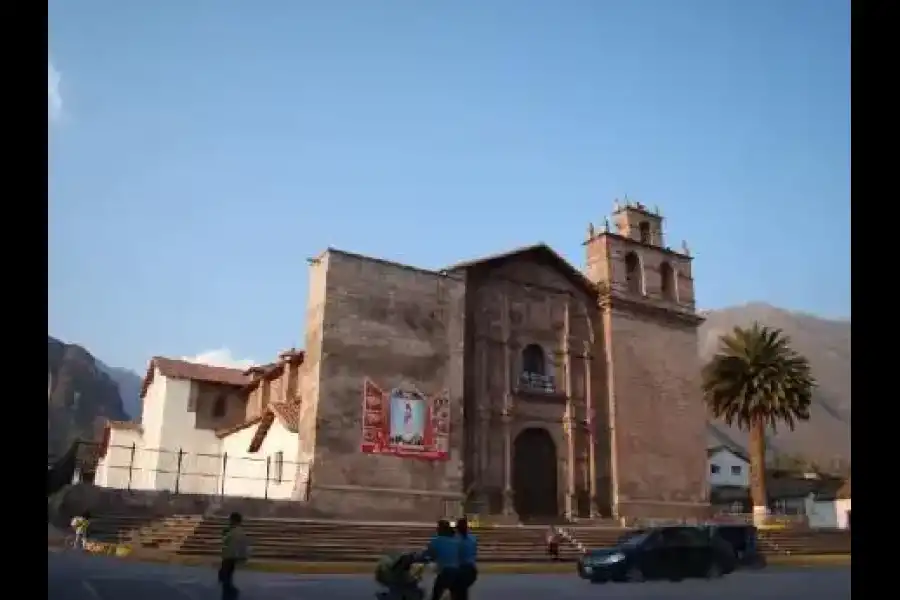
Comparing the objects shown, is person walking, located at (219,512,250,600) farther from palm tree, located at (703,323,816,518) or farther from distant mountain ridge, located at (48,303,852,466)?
palm tree, located at (703,323,816,518)

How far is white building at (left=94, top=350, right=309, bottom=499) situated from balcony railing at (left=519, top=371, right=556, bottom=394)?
16.0 ft

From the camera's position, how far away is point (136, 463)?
2173cm

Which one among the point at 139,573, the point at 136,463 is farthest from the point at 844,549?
the point at 136,463

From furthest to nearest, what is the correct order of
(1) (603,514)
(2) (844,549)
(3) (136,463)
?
1. (3) (136,463)
2. (1) (603,514)
3. (2) (844,549)

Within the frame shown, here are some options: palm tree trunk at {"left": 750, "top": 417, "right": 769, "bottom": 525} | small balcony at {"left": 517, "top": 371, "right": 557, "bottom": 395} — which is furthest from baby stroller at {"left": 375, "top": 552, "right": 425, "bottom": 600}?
small balcony at {"left": 517, "top": 371, "right": 557, "bottom": 395}

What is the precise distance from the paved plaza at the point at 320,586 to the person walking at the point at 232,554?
0.37ft

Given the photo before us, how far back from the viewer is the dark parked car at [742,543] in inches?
451

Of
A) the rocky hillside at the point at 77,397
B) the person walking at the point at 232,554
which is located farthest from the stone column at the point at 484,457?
the rocky hillside at the point at 77,397

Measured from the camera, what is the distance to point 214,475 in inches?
712
